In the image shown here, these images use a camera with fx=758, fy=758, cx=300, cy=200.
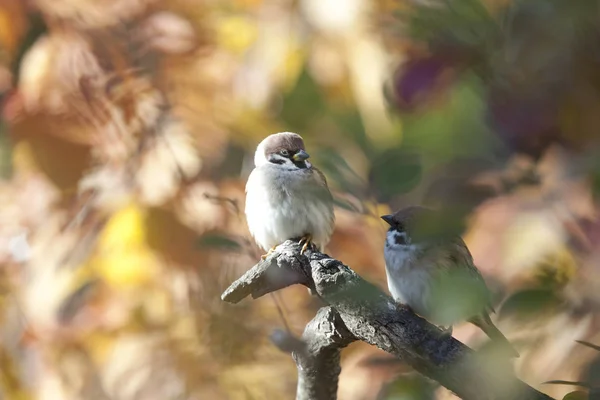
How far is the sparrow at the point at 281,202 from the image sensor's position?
2.01 meters

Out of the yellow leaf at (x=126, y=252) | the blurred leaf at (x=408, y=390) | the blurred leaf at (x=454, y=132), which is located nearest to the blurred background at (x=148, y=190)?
the yellow leaf at (x=126, y=252)

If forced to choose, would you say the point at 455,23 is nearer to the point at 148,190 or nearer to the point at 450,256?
the point at 450,256

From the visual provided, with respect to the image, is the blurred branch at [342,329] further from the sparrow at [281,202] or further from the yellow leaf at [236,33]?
the yellow leaf at [236,33]

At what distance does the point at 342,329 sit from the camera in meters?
1.22

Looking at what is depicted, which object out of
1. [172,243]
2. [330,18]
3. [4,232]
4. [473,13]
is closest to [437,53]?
[473,13]

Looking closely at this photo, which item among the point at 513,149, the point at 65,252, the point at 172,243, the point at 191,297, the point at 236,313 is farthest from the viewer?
the point at 65,252

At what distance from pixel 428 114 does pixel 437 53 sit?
0.04 meters

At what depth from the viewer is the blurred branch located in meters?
0.82

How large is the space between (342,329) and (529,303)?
89 centimetres

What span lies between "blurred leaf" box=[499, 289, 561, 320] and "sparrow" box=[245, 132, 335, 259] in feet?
5.28

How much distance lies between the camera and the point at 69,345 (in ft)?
7.07

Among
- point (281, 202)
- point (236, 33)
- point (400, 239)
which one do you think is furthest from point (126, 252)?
point (400, 239)

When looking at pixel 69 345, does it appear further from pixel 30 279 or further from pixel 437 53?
pixel 437 53

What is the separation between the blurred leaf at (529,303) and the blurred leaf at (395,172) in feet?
0.23
